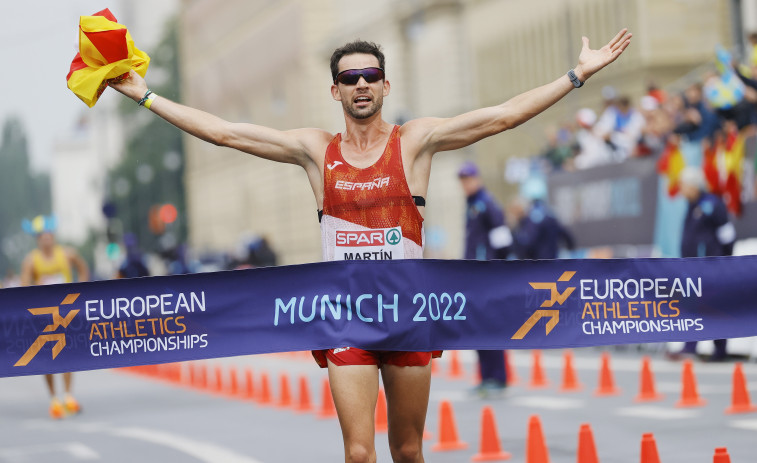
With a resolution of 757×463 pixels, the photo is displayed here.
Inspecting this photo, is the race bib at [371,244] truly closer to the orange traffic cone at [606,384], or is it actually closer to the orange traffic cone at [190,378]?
the orange traffic cone at [606,384]

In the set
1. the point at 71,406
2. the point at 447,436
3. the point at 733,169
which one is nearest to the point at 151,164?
the point at 733,169

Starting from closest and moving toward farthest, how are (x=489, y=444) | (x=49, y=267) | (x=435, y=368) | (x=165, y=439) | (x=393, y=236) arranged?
(x=393, y=236)
(x=489, y=444)
(x=165, y=439)
(x=49, y=267)
(x=435, y=368)

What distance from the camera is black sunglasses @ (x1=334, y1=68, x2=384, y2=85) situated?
6934 millimetres

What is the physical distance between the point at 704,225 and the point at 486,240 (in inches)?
133

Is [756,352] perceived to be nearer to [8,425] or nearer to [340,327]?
[8,425]

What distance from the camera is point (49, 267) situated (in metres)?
16.7

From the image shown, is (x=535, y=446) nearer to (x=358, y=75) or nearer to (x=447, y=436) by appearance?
(x=447, y=436)

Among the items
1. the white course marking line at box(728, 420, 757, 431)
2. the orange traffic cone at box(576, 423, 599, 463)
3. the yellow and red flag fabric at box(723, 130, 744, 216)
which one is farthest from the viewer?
the yellow and red flag fabric at box(723, 130, 744, 216)

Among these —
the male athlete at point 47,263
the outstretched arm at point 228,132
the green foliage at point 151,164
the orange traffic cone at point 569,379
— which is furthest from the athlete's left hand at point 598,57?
the green foliage at point 151,164

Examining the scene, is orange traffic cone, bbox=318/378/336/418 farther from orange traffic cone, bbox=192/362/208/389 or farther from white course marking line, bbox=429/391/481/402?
orange traffic cone, bbox=192/362/208/389

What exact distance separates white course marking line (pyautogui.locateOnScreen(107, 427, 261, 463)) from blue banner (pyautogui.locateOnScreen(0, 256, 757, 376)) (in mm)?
3916

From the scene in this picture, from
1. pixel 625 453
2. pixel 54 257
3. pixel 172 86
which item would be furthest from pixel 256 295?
pixel 172 86

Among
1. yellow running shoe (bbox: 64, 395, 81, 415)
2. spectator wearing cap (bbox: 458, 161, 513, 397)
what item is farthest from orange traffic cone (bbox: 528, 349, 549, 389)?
yellow running shoe (bbox: 64, 395, 81, 415)

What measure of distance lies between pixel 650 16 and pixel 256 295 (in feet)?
131
